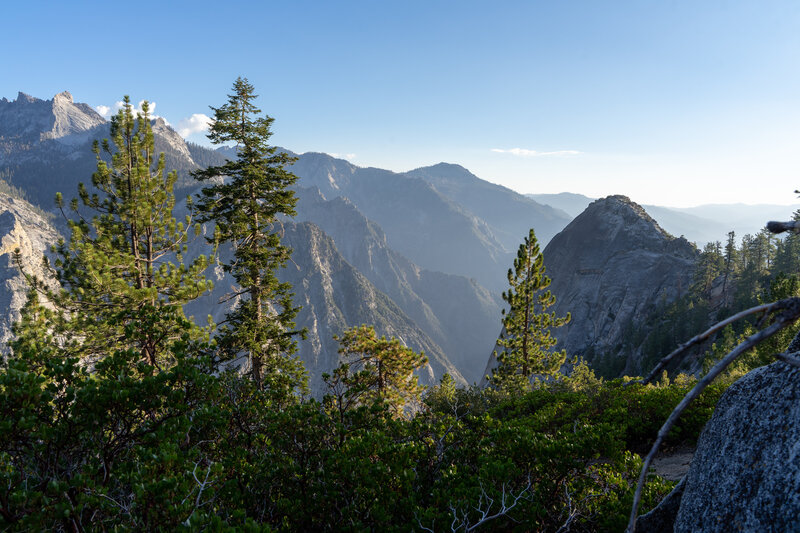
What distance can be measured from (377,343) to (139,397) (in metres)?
14.9

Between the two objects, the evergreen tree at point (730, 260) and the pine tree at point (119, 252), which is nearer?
the pine tree at point (119, 252)

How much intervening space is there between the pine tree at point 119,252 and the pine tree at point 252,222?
275cm

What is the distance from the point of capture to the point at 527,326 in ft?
83.9

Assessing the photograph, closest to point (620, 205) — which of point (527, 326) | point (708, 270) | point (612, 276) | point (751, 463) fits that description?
point (612, 276)

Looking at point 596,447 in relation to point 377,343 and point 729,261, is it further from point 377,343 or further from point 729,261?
point 729,261

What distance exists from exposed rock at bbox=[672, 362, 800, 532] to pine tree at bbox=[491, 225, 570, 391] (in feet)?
69.4

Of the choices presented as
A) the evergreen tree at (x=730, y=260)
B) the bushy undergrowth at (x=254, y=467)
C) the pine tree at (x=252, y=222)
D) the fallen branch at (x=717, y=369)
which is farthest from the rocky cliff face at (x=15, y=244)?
the evergreen tree at (x=730, y=260)

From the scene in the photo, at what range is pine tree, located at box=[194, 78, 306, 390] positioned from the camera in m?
18.6

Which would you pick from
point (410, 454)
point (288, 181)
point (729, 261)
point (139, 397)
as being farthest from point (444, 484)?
point (729, 261)

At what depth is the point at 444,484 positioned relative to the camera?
611 cm

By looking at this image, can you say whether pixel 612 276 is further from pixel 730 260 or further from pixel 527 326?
pixel 527 326

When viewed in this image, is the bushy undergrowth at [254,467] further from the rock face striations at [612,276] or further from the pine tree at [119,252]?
the rock face striations at [612,276]

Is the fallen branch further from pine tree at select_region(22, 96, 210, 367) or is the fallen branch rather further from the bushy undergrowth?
pine tree at select_region(22, 96, 210, 367)

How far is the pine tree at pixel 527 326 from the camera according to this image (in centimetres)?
2455
